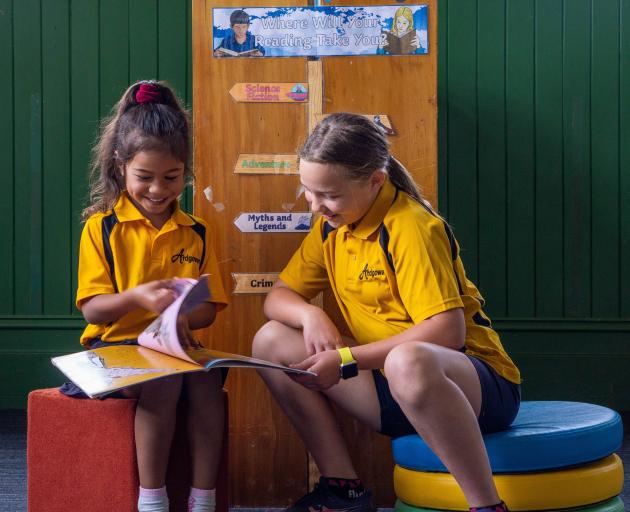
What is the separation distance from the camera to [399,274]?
1.64 m

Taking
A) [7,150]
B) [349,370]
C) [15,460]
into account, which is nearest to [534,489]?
[349,370]

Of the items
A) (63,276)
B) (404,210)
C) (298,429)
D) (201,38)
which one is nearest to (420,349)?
(404,210)

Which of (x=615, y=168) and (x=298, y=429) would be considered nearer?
(x=298, y=429)

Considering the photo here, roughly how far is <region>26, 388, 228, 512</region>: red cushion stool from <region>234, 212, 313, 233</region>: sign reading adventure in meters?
0.55

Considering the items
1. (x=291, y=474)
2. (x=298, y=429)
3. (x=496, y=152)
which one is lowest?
(x=291, y=474)

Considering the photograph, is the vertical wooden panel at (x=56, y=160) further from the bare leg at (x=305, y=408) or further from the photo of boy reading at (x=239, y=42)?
the bare leg at (x=305, y=408)

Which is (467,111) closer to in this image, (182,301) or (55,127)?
(55,127)

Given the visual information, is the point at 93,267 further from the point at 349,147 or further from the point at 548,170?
the point at 548,170

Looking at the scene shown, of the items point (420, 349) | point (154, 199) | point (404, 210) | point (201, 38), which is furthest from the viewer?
point (201, 38)

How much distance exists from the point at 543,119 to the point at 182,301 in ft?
7.65

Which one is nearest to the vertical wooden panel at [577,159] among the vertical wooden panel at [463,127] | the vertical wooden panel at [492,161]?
the vertical wooden panel at [492,161]

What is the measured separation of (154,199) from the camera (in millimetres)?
1809

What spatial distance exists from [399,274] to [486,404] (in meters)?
0.31

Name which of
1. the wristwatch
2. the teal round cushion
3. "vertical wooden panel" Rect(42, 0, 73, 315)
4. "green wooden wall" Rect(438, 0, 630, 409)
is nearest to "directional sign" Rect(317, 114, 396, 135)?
the wristwatch
